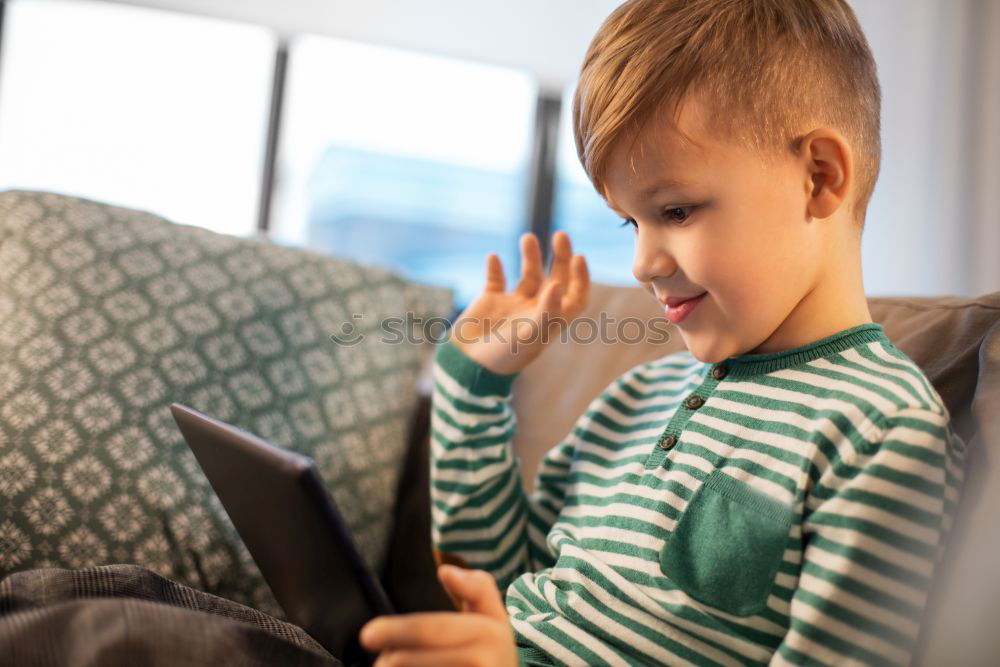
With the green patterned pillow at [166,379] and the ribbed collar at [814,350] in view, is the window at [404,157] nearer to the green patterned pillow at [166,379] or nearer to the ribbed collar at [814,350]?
the green patterned pillow at [166,379]

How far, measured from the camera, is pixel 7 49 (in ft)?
10.6

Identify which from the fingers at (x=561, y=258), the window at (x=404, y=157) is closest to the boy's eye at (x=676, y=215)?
the fingers at (x=561, y=258)

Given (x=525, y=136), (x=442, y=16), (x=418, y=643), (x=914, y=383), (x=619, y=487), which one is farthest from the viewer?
(x=525, y=136)

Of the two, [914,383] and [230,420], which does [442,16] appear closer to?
[230,420]

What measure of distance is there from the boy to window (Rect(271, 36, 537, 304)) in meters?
2.73

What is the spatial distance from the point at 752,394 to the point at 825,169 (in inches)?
7.3

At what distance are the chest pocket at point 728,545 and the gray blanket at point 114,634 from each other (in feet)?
0.89

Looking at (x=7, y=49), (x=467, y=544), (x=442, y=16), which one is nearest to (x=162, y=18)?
(x=7, y=49)

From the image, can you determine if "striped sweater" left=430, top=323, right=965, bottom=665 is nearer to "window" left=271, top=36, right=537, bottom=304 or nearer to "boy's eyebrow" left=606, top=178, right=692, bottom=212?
"boy's eyebrow" left=606, top=178, right=692, bottom=212

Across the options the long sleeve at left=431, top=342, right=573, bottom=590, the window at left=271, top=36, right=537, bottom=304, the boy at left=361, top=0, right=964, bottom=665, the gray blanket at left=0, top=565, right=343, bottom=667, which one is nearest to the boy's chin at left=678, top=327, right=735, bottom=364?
the boy at left=361, top=0, right=964, bottom=665

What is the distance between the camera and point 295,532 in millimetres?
561

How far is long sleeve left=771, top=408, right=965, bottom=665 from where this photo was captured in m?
0.53

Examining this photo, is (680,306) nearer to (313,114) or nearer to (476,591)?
(476,591)

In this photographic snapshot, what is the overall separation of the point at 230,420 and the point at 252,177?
8.75 feet
